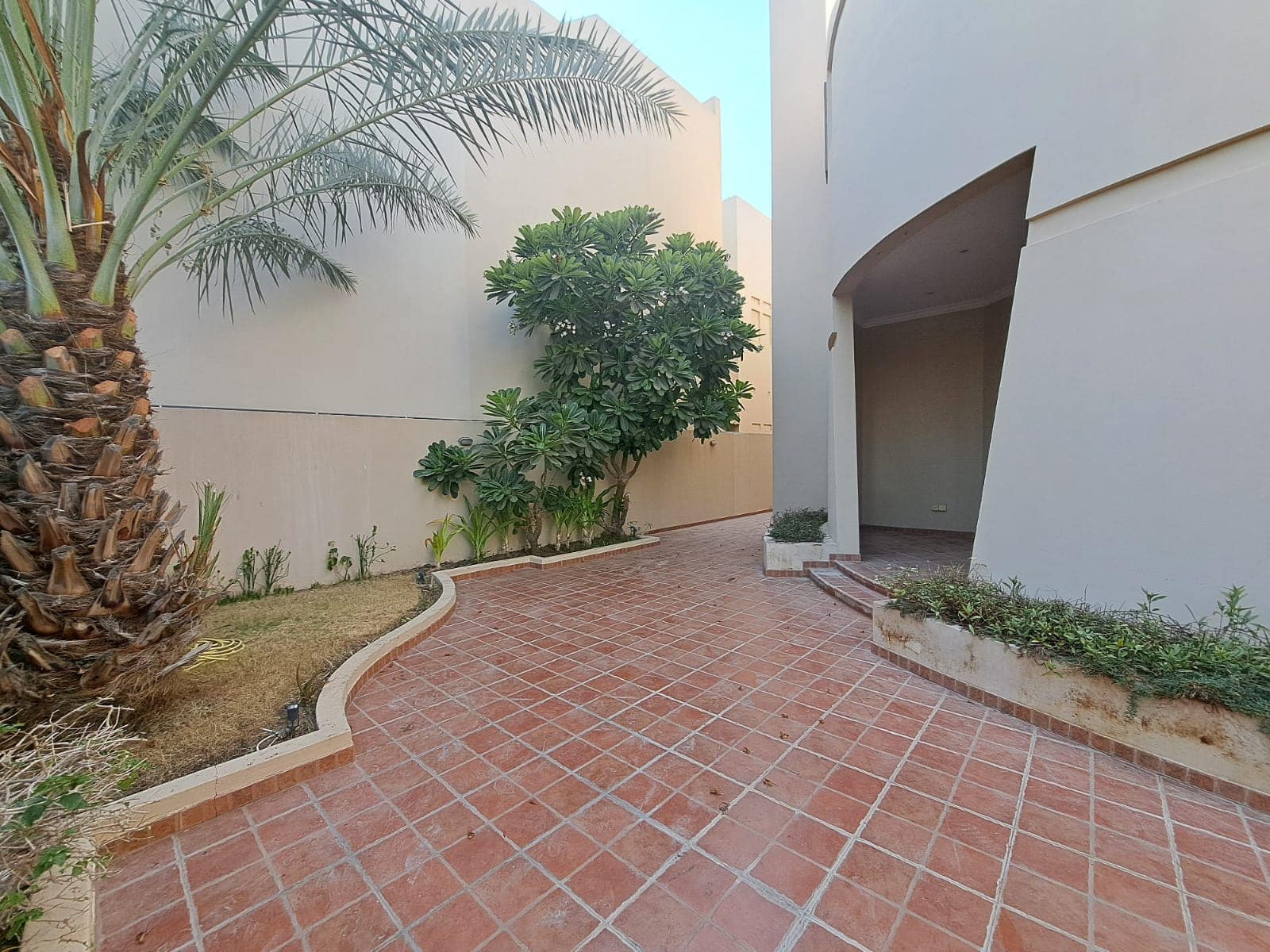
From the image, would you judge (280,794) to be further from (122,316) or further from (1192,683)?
(1192,683)

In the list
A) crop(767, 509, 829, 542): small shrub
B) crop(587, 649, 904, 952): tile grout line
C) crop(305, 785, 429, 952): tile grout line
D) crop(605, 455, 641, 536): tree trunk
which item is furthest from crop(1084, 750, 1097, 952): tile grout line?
crop(605, 455, 641, 536): tree trunk

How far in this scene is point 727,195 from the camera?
15188 millimetres

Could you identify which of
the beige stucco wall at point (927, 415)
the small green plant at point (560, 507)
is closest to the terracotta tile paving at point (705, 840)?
the small green plant at point (560, 507)

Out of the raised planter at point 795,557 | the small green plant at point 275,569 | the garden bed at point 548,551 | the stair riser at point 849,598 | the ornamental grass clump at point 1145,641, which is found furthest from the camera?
the garden bed at point 548,551

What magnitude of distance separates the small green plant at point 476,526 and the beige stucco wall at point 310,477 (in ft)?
0.48

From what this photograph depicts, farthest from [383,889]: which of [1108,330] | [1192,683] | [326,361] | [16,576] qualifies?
[326,361]

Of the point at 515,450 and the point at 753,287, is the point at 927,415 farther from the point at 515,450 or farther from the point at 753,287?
the point at 753,287

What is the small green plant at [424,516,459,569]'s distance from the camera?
6.82m

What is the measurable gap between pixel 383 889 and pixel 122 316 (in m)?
3.09

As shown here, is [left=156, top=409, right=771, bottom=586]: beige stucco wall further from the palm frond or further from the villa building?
the villa building

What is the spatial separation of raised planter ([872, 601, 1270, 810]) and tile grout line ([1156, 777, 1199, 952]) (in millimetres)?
167

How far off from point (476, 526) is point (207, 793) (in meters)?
5.02

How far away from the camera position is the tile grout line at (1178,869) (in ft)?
5.44

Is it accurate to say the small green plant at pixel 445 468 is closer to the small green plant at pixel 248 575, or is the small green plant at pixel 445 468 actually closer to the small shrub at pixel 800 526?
the small green plant at pixel 248 575
